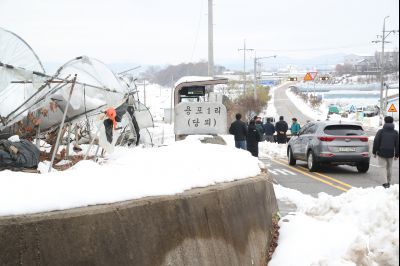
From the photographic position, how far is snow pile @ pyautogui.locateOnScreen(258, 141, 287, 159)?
25172 millimetres

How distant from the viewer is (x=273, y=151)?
26.3 metres

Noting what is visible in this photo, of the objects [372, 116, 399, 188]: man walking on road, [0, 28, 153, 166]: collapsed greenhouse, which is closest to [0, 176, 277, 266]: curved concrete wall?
[0, 28, 153, 166]: collapsed greenhouse

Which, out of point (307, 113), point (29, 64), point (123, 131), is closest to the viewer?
point (29, 64)

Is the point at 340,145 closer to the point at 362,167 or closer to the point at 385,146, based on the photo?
the point at 362,167

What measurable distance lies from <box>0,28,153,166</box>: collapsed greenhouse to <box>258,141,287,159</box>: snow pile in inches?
576

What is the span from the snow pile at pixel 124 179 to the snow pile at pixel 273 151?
1777 cm

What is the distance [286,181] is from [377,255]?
10090mm

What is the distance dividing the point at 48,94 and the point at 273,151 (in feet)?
59.8

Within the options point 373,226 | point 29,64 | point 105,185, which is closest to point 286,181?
point 29,64

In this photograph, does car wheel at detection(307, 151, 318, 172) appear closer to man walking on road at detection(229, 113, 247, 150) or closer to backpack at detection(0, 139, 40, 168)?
man walking on road at detection(229, 113, 247, 150)

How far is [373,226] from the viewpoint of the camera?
6.16 meters

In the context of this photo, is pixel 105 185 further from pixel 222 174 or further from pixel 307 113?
pixel 307 113

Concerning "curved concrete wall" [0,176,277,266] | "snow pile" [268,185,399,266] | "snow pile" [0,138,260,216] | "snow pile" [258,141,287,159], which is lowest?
"snow pile" [258,141,287,159]

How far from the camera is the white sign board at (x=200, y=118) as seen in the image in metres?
14.2
